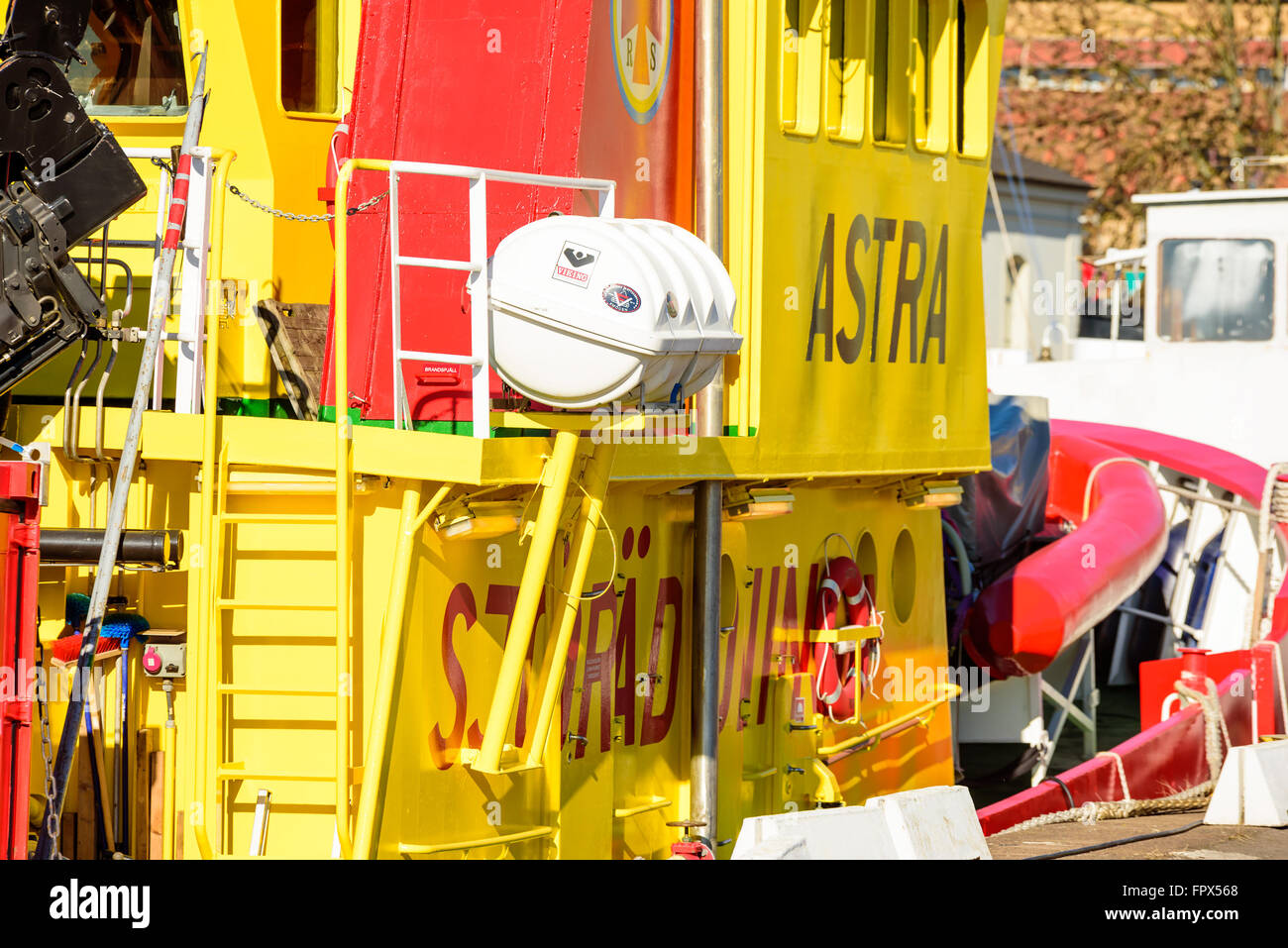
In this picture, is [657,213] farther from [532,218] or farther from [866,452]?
[866,452]

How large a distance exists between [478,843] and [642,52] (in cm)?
335

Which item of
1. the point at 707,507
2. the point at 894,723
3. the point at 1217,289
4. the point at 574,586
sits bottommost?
the point at 894,723

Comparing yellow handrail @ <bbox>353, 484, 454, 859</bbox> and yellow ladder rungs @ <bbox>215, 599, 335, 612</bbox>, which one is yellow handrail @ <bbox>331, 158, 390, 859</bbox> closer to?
yellow handrail @ <bbox>353, 484, 454, 859</bbox>

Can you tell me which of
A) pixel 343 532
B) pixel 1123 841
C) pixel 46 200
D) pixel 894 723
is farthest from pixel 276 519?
pixel 1123 841

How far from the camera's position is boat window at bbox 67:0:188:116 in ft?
27.8

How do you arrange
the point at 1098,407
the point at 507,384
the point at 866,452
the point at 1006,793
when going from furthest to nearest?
the point at 1098,407
the point at 1006,793
the point at 866,452
the point at 507,384

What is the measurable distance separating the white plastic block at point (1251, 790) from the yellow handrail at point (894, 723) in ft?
4.98

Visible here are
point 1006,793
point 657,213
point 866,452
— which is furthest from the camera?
point 1006,793

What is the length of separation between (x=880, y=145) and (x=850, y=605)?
231cm

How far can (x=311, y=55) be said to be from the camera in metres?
8.54

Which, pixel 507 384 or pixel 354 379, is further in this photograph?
pixel 354 379

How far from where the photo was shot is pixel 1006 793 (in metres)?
12.9

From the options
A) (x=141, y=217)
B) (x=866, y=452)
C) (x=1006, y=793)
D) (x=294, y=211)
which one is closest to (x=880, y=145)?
(x=866, y=452)

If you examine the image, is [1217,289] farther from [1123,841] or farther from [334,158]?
[334,158]
